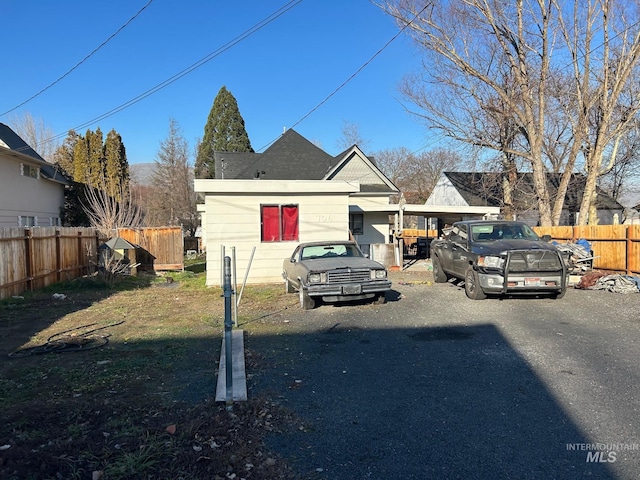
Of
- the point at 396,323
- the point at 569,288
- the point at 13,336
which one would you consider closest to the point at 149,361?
the point at 13,336

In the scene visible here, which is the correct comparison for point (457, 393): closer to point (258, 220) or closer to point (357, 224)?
point (258, 220)

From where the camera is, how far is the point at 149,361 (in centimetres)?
570

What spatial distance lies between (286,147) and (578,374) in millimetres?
22651

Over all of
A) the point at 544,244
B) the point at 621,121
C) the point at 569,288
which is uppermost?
the point at 621,121

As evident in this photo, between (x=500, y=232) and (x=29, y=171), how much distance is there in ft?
71.0

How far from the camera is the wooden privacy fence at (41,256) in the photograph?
1085cm

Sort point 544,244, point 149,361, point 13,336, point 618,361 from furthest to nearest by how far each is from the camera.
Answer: point 544,244
point 13,336
point 149,361
point 618,361

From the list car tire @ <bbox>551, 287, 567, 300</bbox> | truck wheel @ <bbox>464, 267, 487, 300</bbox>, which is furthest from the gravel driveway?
truck wheel @ <bbox>464, 267, 487, 300</bbox>

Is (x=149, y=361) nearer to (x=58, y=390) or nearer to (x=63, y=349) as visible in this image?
(x=58, y=390)

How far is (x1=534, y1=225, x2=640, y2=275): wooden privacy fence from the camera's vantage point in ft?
42.0

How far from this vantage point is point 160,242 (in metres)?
19.1

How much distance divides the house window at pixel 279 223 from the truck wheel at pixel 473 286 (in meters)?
5.76

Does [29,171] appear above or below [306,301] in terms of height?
above

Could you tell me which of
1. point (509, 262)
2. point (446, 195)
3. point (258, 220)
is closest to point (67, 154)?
point (258, 220)
